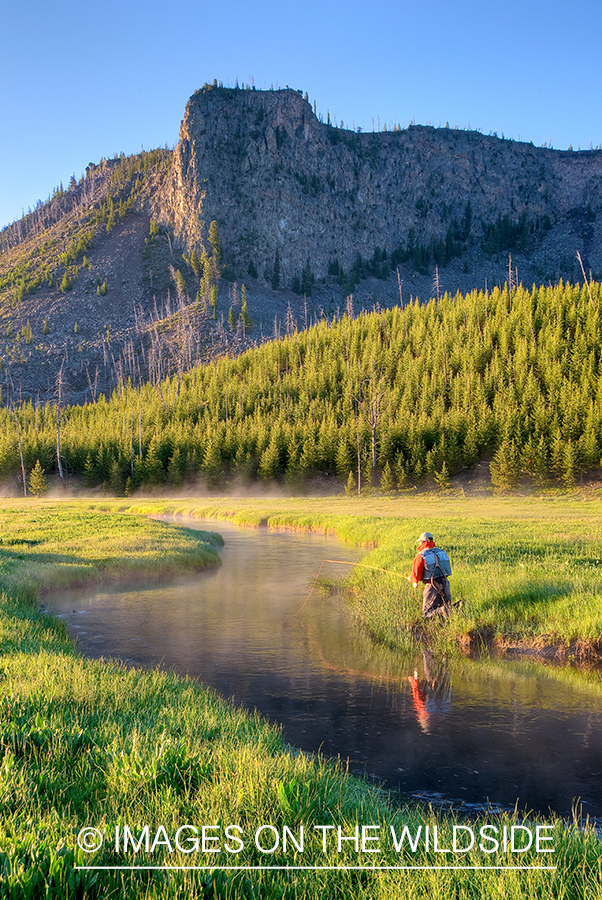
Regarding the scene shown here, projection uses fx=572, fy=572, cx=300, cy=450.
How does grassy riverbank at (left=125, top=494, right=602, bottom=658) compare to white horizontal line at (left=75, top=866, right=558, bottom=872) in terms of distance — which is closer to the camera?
white horizontal line at (left=75, top=866, right=558, bottom=872)

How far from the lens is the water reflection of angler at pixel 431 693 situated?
409 inches

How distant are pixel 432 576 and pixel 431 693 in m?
3.44

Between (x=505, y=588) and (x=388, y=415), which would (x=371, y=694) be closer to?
(x=505, y=588)

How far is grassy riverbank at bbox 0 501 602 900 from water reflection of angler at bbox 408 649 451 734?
3705mm

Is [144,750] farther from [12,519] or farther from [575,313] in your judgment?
[575,313]

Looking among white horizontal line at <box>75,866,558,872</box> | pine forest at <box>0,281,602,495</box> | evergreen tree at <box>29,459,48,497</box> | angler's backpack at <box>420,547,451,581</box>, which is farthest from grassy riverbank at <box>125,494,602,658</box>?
evergreen tree at <box>29,459,48,497</box>

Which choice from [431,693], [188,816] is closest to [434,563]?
[431,693]

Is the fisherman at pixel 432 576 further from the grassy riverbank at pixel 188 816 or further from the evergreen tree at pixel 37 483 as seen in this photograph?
the evergreen tree at pixel 37 483

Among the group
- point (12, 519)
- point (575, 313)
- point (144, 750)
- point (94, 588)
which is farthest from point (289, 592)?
point (575, 313)

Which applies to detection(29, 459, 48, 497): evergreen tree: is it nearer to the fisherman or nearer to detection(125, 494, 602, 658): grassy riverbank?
detection(125, 494, 602, 658): grassy riverbank

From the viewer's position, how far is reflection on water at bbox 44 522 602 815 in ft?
27.6

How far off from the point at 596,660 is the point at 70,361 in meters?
194

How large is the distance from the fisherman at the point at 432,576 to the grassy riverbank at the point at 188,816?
7.26 meters

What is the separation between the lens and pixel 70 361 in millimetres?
185875
